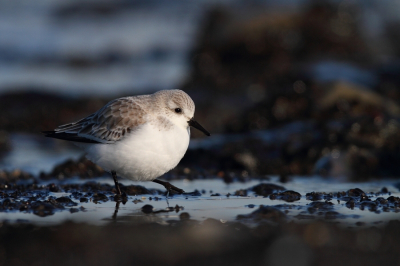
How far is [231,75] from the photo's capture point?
14.6 m

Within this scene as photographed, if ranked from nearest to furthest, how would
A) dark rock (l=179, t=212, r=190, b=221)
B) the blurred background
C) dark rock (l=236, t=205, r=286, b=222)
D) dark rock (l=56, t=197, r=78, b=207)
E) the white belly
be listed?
dark rock (l=236, t=205, r=286, b=222), dark rock (l=179, t=212, r=190, b=221), dark rock (l=56, t=197, r=78, b=207), the white belly, the blurred background

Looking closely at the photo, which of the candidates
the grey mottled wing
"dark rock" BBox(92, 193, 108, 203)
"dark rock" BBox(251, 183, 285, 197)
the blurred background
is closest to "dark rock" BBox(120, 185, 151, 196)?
"dark rock" BBox(92, 193, 108, 203)

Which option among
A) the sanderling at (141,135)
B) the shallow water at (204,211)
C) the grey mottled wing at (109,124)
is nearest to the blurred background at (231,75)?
the shallow water at (204,211)

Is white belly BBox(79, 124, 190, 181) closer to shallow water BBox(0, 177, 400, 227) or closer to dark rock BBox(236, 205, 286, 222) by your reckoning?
shallow water BBox(0, 177, 400, 227)

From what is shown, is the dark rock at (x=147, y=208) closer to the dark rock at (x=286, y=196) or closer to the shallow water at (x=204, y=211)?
the shallow water at (x=204, y=211)

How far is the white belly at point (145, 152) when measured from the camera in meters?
5.37

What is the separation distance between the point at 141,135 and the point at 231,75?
9435mm

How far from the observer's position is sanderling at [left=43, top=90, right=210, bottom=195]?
17.7 feet

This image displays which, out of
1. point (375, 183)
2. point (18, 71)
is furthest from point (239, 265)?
point (18, 71)

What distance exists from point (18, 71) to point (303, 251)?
15834mm

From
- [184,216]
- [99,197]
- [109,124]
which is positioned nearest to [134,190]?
[99,197]

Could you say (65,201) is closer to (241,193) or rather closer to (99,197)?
(99,197)

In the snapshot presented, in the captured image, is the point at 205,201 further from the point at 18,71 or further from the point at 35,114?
the point at 18,71

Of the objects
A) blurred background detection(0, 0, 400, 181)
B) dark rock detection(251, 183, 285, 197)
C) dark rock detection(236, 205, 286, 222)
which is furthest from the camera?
blurred background detection(0, 0, 400, 181)
